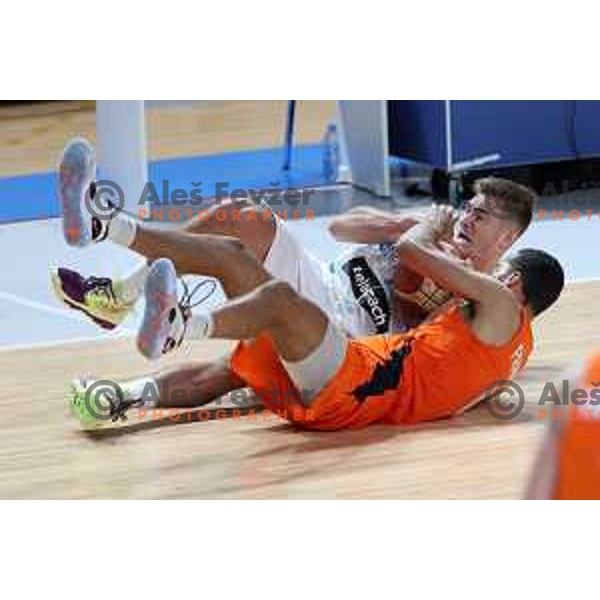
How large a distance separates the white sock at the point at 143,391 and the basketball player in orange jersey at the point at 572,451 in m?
2.73

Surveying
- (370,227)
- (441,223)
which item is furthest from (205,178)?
(441,223)

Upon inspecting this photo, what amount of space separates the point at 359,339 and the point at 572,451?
2691mm

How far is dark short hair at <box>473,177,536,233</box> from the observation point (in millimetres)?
4992

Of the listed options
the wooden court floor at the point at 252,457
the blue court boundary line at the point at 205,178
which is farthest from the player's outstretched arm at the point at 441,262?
the blue court boundary line at the point at 205,178

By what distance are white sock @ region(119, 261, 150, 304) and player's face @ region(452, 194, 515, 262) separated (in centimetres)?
93

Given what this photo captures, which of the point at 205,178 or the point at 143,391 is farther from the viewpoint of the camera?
the point at 205,178

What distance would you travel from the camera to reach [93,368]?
5535 mm

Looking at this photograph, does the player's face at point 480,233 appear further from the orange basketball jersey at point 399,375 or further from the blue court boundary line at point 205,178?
the blue court boundary line at point 205,178

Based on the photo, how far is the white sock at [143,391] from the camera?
4883mm

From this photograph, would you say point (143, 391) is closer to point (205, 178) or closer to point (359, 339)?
point (359, 339)

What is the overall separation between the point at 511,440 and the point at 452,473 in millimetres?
349

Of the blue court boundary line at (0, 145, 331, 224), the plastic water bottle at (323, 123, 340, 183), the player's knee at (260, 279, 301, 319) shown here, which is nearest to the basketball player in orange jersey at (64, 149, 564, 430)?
the player's knee at (260, 279, 301, 319)

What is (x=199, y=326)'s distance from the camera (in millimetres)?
4406

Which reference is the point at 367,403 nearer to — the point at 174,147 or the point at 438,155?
the point at 438,155
